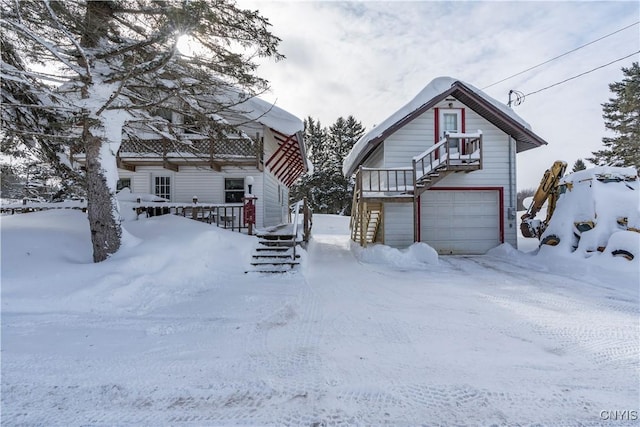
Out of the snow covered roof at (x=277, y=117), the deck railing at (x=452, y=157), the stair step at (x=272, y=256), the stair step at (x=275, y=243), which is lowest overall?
the stair step at (x=272, y=256)

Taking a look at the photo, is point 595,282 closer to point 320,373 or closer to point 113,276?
point 320,373

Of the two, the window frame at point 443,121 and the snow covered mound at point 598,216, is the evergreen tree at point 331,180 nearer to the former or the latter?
the window frame at point 443,121

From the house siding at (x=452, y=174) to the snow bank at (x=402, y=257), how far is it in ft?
5.92

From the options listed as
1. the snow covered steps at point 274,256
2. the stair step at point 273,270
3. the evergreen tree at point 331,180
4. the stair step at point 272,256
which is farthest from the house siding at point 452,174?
the evergreen tree at point 331,180

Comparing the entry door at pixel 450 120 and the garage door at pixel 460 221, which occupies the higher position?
the entry door at pixel 450 120

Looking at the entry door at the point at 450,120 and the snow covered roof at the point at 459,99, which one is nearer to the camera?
the snow covered roof at the point at 459,99

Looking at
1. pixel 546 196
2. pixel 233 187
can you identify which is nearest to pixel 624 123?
pixel 546 196

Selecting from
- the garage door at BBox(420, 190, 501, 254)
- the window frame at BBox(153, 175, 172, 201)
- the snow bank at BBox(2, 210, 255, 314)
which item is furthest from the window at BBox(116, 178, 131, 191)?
the garage door at BBox(420, 190, 501, 254)

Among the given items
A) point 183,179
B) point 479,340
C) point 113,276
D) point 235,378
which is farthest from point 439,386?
point 183,179

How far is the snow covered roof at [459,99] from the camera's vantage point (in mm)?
11336

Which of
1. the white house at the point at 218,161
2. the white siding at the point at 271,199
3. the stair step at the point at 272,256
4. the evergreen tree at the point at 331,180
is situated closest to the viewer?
the stair step at the point at 272,256

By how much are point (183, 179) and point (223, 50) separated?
8.07 metres

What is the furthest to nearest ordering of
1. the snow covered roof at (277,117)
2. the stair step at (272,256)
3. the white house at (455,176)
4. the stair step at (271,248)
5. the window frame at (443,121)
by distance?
the window frame at (443,121) → the white house at (455,176) → the snow covered roof at (277,117) → the stair step at (271,248) → the stair step at (272,256)
